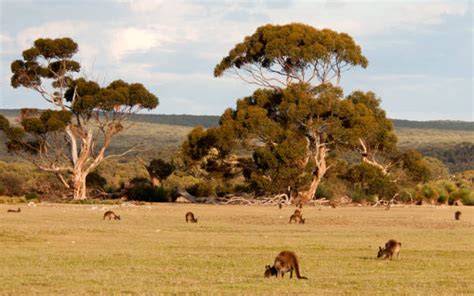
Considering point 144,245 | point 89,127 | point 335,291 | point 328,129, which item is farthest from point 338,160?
point 335,291

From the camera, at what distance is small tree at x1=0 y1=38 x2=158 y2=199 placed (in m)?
61.8

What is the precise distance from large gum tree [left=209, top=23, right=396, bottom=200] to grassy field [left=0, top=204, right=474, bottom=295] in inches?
831

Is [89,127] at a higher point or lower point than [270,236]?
higher

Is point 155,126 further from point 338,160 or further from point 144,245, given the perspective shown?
point 144,245

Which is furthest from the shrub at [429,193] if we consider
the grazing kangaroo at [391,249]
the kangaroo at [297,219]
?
the grazing kangaroo at [391,249]

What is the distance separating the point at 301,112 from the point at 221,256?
1534 inches

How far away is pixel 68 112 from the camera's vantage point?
2440 inches

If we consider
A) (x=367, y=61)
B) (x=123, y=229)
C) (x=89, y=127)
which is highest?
(x=367, y=61)

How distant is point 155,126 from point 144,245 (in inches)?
5701

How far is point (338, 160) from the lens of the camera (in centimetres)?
6650

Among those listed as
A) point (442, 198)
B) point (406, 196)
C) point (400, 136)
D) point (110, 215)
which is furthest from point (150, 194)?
point (400, 136)

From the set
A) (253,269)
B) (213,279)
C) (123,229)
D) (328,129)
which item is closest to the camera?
(213,279)

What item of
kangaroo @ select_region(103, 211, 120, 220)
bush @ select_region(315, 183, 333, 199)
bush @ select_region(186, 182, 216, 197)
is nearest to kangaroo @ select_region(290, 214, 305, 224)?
kangaroo @ select_region(103, 211, 120, 220)

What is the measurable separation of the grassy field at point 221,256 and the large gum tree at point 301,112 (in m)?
21.1
